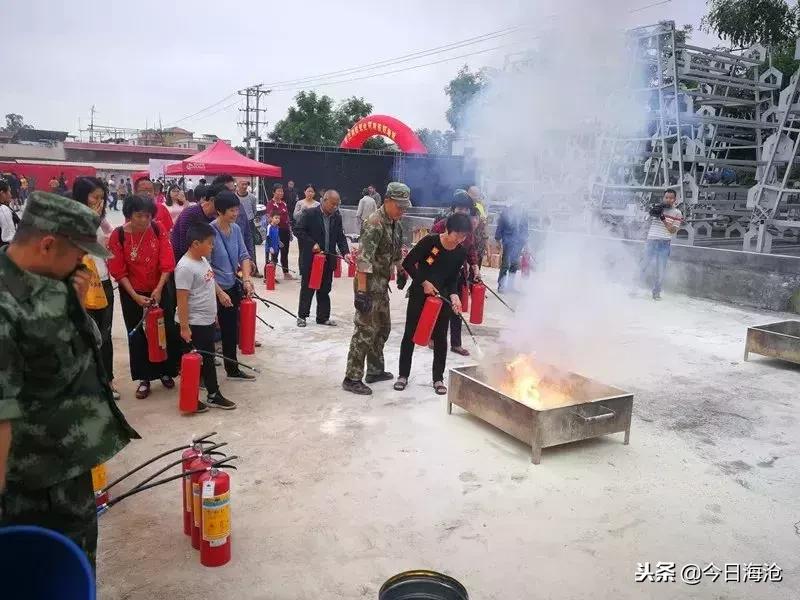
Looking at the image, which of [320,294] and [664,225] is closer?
[320,294]

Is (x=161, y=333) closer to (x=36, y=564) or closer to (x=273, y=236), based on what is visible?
(x=36, y=564)

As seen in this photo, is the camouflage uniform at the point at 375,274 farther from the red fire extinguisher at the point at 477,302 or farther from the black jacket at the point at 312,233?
the black jacket at the point at 312,233

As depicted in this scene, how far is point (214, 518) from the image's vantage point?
301cm

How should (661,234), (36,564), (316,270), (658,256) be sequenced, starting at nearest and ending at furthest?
1. (36,564)
2. (316,270)
3. (661,234)
4. (658,256)

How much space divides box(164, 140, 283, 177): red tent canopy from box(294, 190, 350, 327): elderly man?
25.9 ft

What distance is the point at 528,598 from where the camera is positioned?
9.67ft

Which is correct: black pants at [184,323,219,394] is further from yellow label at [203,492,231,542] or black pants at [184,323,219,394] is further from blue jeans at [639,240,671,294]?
blue jeans at [639,240,671,294]

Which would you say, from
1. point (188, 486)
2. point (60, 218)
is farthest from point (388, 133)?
point (60, 218)

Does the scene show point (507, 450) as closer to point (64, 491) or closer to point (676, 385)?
point (676, 385)

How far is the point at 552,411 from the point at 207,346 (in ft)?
9.22

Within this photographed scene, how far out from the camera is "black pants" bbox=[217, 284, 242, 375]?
545 cm

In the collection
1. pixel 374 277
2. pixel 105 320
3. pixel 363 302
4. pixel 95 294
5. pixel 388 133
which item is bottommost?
pixel 105 320

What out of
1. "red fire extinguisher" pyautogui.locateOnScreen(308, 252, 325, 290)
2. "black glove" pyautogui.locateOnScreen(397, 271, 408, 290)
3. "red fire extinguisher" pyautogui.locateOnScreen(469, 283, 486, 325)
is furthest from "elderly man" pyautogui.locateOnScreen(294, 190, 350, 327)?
"black glove" pyautogui.locateOnScreen(397, 271, 408, 290)

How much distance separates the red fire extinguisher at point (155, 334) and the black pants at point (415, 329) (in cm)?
214
